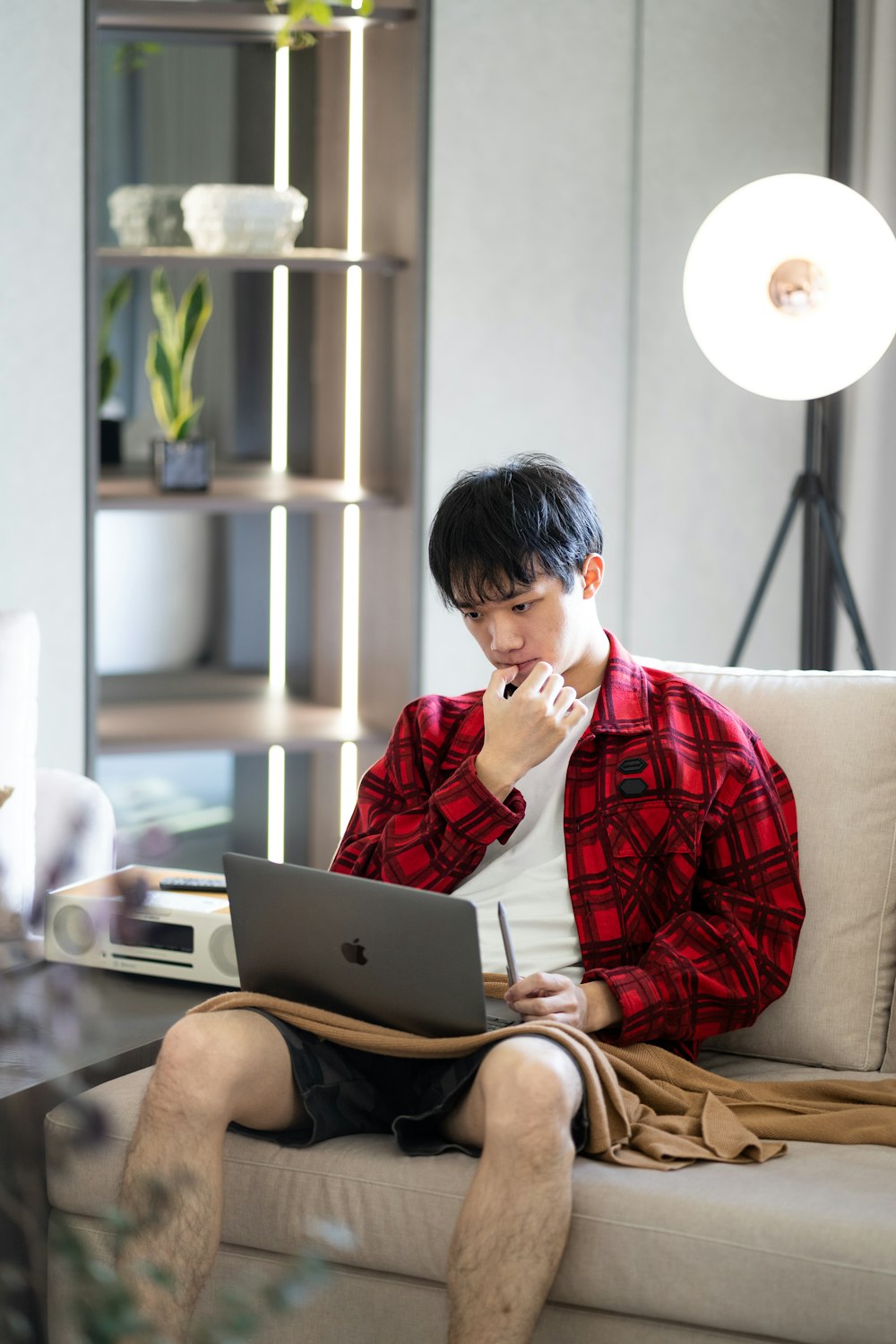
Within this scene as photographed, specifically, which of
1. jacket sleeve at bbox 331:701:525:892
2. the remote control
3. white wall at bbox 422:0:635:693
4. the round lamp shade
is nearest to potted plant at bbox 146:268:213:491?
white wall at bbox 422:0:635:693

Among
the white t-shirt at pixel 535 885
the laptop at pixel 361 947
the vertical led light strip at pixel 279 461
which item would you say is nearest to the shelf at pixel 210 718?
the vertical led light strip at pixel 279 461

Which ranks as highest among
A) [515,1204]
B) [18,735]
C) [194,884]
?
[18,735]

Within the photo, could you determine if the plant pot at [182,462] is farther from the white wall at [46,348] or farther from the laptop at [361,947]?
the laptop at [361,947]

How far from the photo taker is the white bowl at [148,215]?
327cm

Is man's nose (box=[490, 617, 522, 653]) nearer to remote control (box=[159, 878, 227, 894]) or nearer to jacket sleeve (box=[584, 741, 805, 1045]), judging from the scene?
jacket sleeve (box=[584, 741, 805, 1045])

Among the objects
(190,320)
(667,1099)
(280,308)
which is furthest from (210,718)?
(667,1099)

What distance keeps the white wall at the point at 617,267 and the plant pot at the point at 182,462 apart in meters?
0.48

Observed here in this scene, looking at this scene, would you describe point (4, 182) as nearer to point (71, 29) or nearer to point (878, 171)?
point (71, 29)

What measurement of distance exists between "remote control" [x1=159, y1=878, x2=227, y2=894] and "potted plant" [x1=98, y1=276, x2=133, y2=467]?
1589 millimetres

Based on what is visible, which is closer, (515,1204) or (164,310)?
(515,1204)

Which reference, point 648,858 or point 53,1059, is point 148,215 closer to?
point 648,858

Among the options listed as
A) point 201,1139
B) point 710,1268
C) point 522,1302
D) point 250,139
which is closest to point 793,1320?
point 710,1268

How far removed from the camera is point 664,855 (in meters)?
1.81

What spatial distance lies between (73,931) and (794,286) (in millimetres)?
1706
